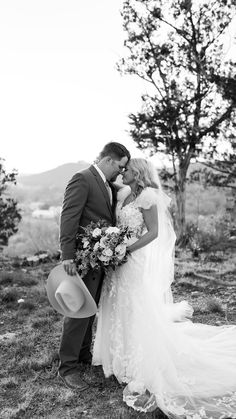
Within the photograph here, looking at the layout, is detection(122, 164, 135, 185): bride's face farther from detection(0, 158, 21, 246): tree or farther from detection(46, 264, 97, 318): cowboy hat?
detection(0, 158, 21, 246): tree

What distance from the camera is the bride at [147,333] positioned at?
4.11 metres

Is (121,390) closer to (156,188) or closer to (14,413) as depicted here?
(14,413)

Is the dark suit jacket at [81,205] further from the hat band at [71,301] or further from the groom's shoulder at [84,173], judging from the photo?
the hat band at [71,301]

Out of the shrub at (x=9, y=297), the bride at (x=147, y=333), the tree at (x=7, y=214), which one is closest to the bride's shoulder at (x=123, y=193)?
the bride at (x=147, y=333)

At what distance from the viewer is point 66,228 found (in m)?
4.21

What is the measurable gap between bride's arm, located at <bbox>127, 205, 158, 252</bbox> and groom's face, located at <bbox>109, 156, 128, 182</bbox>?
460 mm

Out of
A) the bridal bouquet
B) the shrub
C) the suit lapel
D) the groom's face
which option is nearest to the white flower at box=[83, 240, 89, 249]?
the bridal bouquet

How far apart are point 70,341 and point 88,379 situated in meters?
0.43

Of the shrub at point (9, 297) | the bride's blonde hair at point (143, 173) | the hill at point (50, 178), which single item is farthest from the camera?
the hill at point (50, 178)

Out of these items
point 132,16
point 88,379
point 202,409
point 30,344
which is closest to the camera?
point 202,409

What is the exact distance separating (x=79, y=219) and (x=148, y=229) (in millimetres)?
705

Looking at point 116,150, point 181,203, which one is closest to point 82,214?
point 116,150

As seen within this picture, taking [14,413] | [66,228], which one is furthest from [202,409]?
[66,228]

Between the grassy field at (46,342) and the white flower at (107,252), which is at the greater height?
the white flower at (107,252)
